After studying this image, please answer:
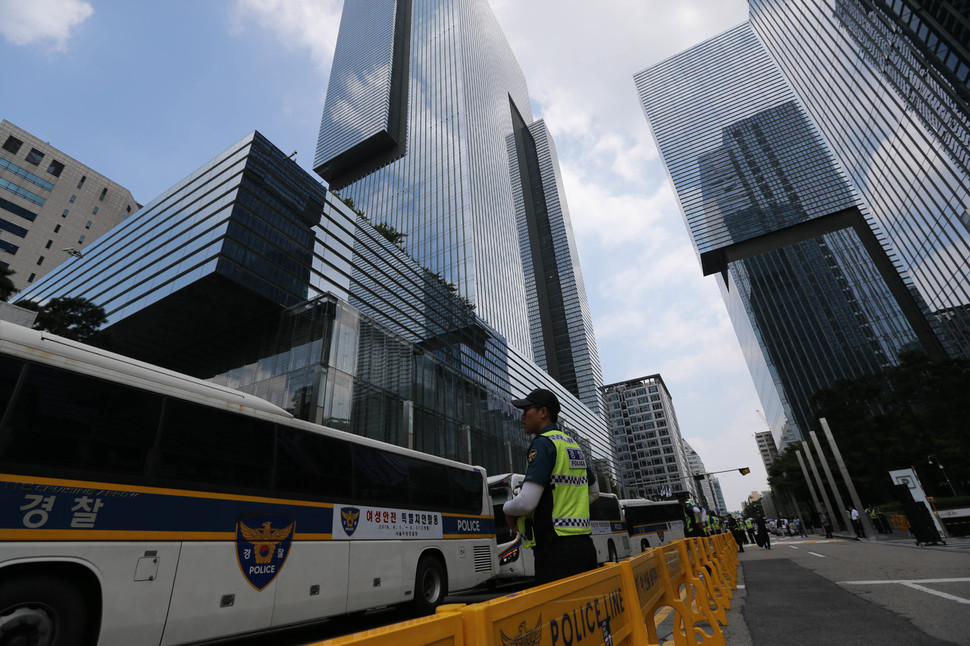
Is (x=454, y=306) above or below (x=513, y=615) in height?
above

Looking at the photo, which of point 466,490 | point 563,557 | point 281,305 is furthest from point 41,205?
point 563,557

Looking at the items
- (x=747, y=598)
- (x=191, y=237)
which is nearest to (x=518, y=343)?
(x=191, y=237)

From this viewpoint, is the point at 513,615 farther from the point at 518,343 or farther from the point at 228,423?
the point at 518,343

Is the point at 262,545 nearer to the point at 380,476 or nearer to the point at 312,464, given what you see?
the point at 312,464

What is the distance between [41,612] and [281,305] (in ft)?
67.8

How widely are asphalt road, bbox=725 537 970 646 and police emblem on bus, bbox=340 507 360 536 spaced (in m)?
4.88

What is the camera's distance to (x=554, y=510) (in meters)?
2.94

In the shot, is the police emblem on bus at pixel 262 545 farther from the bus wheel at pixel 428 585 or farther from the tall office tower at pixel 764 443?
the tall office tower at pixel 764 443

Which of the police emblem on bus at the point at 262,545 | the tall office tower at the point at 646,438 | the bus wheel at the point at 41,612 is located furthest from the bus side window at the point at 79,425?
the tall office tower at the point at 646,438

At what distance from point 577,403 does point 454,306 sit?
40.4 metres

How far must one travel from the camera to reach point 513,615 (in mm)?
1446

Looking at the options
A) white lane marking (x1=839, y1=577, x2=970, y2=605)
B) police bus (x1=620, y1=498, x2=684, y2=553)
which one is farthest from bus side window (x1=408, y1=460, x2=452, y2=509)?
police bus (x1=620, y1=498, x2=684, y2=553)

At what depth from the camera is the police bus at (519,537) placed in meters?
11.0

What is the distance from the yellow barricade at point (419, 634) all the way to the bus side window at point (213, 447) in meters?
4.48
